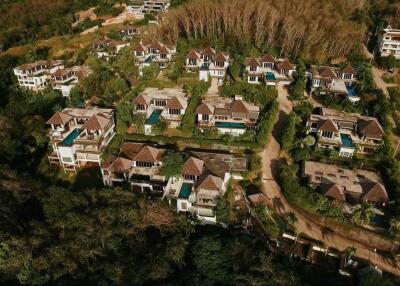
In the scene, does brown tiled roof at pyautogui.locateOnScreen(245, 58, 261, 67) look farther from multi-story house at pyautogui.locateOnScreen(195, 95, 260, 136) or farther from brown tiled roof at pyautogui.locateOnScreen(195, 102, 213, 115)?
brown tiled roof at pyautogui.locateOnScreen(195, 102, 213, 115)

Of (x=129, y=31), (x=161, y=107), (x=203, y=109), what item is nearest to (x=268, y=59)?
(x=203, y=109)

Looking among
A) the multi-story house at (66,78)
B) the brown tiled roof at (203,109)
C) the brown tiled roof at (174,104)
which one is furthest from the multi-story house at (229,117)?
the multi-story house at (66,78)

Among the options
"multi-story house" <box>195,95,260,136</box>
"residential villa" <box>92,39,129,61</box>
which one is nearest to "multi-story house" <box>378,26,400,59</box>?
"multi-story house" <box>195,95,260,136</box>

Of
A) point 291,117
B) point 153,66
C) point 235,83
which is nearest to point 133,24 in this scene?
point 153,66

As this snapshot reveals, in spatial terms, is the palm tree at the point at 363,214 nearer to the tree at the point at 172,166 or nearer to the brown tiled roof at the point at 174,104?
the tree at the point at 172,166

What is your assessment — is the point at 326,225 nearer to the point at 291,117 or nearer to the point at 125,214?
the point at 291,117

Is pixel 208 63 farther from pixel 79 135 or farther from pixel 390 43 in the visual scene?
pixel 390 43
